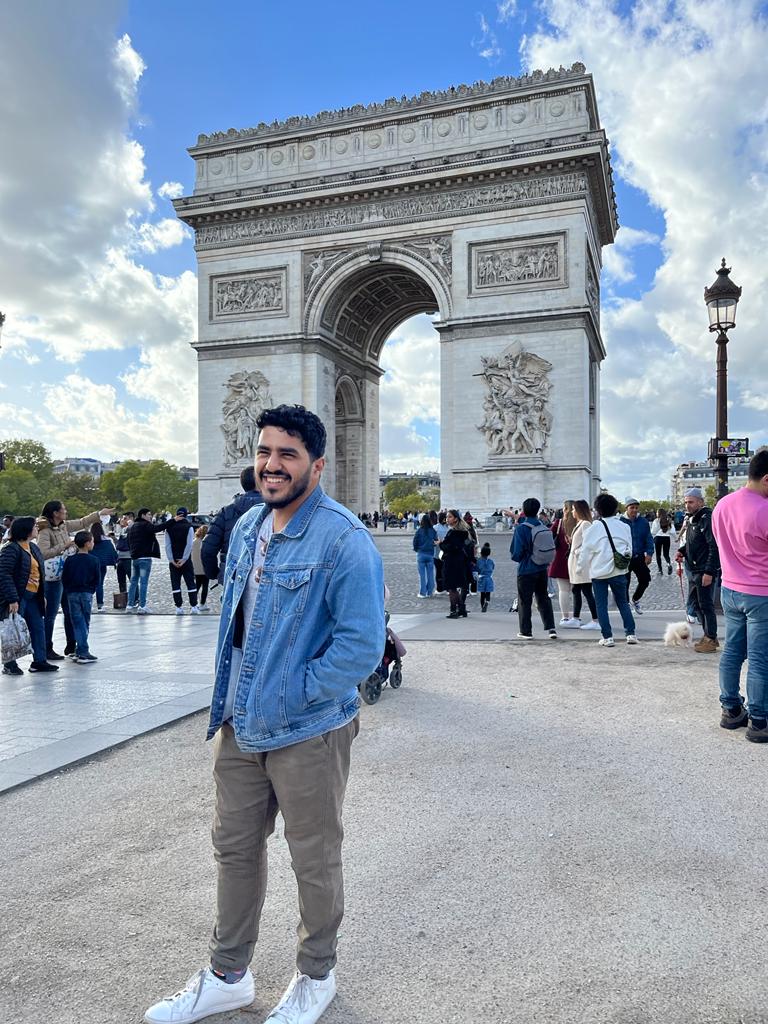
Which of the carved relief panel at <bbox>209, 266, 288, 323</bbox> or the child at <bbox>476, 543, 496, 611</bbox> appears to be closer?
the child at <bbox>476, 543, 496, 611</bbox>

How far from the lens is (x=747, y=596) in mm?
5141

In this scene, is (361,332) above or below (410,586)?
above

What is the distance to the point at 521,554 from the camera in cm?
887

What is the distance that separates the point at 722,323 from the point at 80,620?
8.81 m

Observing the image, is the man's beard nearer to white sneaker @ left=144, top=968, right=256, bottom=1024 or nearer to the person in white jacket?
white sneaker @ left=144, top=968, right=256, bottom=1024

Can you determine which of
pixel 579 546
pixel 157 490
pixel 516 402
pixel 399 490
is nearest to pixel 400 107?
pixel 516 402

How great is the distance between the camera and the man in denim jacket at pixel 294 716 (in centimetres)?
217

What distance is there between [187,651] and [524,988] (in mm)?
6874

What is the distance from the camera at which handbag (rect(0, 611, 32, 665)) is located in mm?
6926

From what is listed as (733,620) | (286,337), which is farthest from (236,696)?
(286,337)

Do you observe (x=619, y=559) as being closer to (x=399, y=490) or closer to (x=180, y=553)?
(x=180, y=553)

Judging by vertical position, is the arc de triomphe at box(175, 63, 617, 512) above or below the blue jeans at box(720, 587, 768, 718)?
above

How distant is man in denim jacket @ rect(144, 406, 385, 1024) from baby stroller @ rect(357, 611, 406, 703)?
10.9 feet

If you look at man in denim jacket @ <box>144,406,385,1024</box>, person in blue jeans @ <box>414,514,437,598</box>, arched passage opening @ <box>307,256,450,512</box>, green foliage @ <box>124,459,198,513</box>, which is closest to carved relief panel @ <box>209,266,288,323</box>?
arched passage opening @ <box>307,256,450,512</box>
